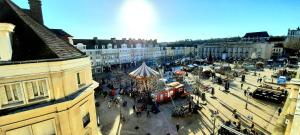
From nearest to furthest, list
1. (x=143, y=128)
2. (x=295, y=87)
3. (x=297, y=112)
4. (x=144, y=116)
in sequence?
1. (x=297, y=112)
2. (x=295, y=87)
3. (x=143, y=128)
4. (x=144, y=116)

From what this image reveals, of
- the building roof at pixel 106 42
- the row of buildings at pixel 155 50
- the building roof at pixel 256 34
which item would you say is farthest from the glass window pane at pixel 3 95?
the building roof at pixel 256 34

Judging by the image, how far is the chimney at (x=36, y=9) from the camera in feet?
39.6

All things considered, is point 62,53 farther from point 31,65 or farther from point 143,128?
point 143,128

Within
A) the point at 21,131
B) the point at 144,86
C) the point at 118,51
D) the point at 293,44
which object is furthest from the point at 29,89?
the point at 293,44

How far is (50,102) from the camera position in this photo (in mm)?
7688

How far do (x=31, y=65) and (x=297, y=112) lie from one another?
35.3 feet

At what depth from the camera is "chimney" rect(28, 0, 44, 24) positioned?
12.1 meters

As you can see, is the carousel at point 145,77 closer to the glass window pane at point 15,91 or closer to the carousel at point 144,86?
the carousel at point 144,86

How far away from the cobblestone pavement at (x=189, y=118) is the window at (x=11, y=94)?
11.8 m

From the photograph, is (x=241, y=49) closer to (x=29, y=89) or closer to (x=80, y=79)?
(x=80, y=79)

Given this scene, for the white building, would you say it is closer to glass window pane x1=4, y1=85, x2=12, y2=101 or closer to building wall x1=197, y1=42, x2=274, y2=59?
building wall x1=197, y1=42, x2=274, y2=59

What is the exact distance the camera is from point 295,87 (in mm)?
12703

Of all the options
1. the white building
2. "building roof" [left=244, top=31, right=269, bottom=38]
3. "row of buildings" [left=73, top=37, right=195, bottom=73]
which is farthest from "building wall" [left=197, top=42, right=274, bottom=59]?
the white building

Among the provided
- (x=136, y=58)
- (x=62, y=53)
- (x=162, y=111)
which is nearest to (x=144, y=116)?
A: (x=162, y=111)
